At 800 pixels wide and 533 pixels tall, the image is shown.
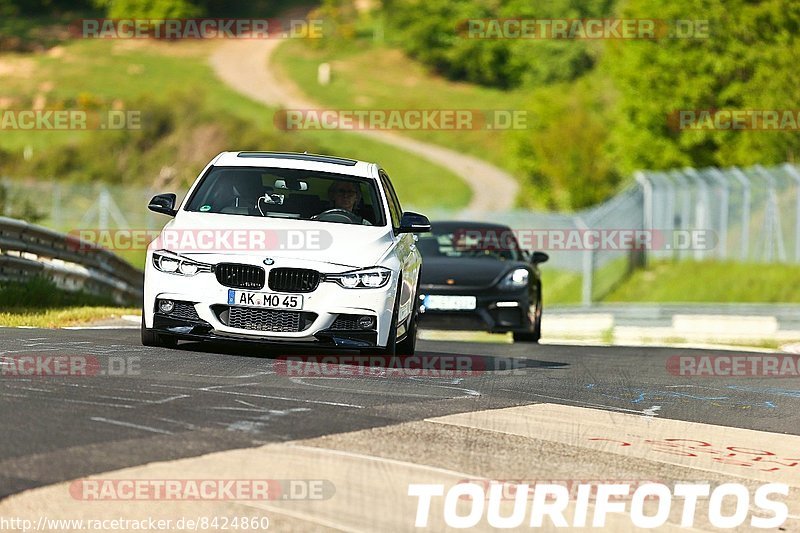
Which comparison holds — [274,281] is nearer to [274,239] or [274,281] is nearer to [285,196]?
[274,239]

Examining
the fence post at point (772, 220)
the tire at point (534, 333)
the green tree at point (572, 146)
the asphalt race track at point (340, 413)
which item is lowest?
the asphalt race track at point (340, 413)

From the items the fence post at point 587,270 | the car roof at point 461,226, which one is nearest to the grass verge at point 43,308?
the car roof at point 461,226

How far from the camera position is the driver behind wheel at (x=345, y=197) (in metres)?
13.5

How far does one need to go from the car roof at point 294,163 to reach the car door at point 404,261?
269 millimetres

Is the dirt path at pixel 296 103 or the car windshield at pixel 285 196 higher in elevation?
the dirt path at pixel 296 103

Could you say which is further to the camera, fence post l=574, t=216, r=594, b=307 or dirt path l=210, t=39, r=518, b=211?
dirt path l=210, t=39, r=518, b=211

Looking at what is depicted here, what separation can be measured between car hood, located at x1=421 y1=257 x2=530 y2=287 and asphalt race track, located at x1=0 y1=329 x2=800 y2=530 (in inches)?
203

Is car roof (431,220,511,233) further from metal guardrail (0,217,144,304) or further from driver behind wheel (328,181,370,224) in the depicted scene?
driver behind wheel (328,181,370,224)

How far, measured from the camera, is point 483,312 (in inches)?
769

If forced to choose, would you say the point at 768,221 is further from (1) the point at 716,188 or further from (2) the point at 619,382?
(2) the point at 619,382

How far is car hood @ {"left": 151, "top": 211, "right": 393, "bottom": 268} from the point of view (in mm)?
12352

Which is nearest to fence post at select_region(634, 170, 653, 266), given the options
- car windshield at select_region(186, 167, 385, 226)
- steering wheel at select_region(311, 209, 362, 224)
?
car windshield at select_region(186, 167, 385, 226)

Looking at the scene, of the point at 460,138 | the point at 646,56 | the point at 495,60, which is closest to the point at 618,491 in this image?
the point at 646,56

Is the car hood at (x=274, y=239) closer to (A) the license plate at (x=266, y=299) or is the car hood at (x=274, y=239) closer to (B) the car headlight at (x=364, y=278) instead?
(B) the car headlight at (x=364, y=278)
